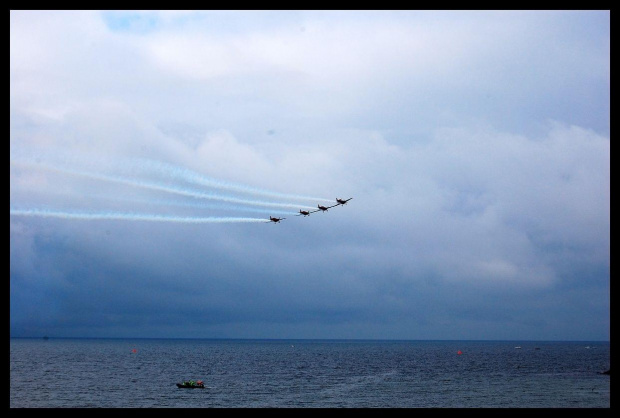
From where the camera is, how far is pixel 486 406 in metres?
87.4

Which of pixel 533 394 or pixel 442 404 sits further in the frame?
pixel 533 394

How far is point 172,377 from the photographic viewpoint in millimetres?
133000
